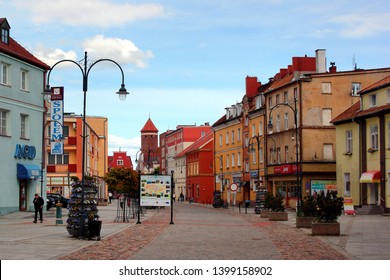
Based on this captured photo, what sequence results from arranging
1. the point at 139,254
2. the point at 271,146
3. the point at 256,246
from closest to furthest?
the point at 139,254
the point at 256,246
the point at 271,146

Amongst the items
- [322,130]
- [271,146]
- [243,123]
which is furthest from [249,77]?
[322,130]

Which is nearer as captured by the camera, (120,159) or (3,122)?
(3,122)

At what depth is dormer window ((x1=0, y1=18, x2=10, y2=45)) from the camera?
42.9 m

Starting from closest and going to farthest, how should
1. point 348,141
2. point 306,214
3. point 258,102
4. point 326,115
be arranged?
point 306,214
point 348,141
point 326,115
point 258,102

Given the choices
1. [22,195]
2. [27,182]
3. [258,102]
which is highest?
[258,102]

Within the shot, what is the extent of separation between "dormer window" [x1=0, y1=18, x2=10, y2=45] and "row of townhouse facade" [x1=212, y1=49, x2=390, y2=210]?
20.6m

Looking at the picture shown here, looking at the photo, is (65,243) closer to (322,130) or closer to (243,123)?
(322,130)

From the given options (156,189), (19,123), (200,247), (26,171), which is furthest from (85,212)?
(19,123)

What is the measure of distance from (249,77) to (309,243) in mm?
57721

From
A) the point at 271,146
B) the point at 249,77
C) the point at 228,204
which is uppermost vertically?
the point at 249,77

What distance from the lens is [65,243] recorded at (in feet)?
68.7

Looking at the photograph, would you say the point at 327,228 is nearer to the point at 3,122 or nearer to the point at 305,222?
the point at 305,222

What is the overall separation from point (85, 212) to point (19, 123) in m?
21.2

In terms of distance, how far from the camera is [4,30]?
4325cm
